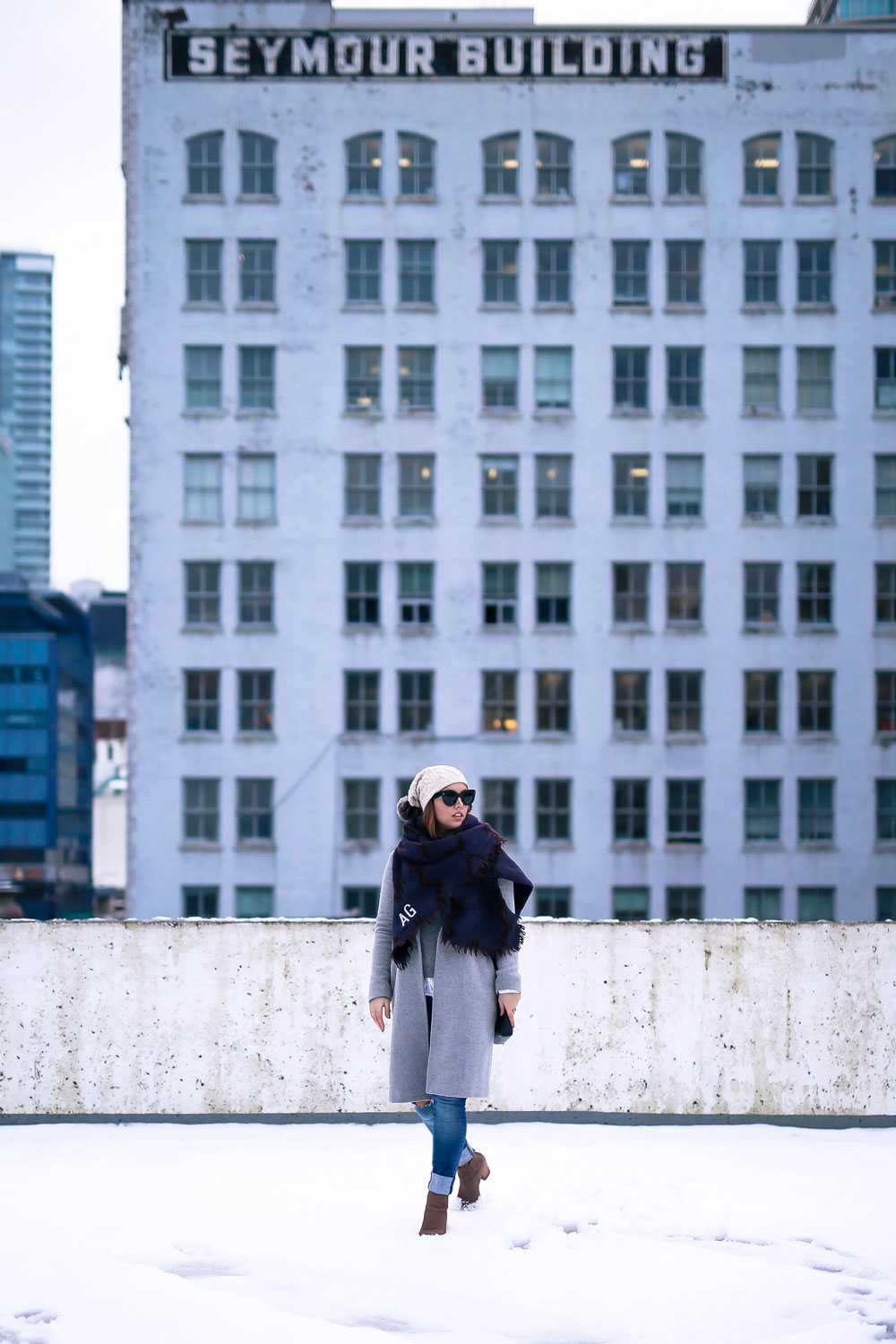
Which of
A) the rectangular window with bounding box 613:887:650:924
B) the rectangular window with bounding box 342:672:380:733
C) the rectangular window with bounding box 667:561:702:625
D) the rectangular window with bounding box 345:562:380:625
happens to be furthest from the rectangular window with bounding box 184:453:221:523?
the rectangular window with bounding box 613:887:650:924

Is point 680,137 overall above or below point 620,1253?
above

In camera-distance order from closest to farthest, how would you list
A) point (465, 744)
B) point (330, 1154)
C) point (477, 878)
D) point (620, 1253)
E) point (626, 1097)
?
point (620, 1253) → point (477, 878) → point (330, 1154) → point (626, 1097) → point (465, 744)

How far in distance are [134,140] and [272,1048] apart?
39797 millimetres

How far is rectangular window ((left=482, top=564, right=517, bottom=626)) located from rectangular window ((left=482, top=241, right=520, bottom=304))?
357 inches

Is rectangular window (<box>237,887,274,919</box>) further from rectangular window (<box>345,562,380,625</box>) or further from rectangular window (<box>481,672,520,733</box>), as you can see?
rectangular window (<box>345,562,380,625</box>)

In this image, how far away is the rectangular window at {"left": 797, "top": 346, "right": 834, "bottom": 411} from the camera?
40.2 metres

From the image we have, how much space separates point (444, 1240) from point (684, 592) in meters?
36.4

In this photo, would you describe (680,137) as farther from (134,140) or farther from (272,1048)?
(272,1048)

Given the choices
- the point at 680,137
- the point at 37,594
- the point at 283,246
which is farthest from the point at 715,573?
the point at 37,594

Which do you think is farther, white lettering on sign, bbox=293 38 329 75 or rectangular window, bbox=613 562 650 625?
white lettering on sign, bbox=293 38 329 75

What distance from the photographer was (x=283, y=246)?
39.3 metres

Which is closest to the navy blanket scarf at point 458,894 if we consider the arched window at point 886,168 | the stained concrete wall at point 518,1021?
the stained concrete wall at point 518,1021

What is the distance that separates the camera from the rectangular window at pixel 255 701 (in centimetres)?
3909

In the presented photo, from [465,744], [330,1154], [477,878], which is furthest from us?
[465,744]
